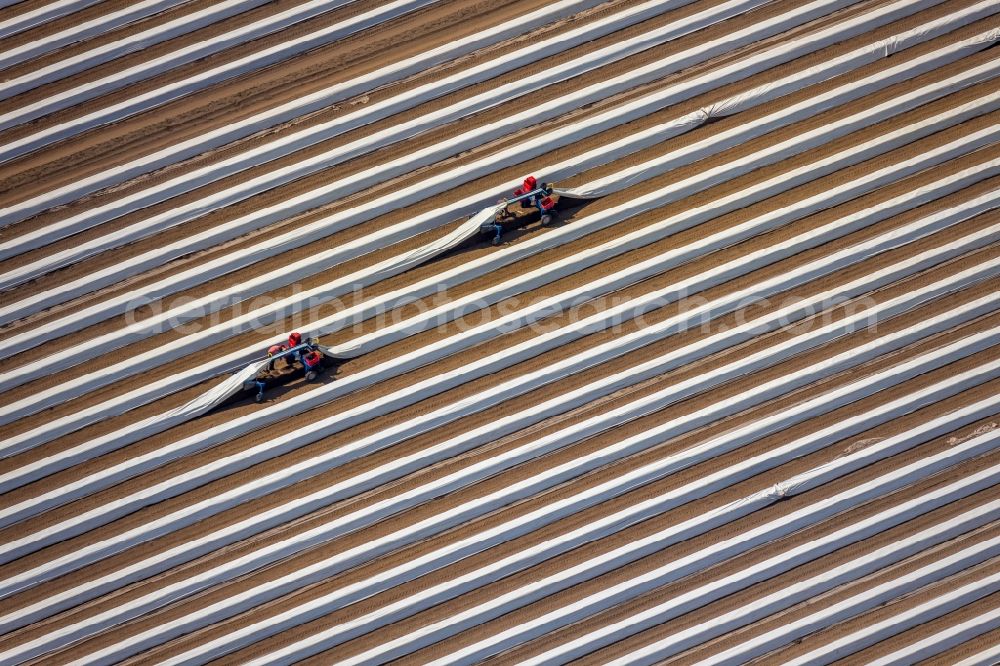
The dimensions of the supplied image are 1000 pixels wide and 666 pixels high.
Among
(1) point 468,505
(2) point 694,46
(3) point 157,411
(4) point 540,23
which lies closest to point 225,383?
(3) point 157,411

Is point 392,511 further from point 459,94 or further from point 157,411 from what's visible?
point 459,94

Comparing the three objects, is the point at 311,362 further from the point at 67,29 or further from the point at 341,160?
the point at 67,29

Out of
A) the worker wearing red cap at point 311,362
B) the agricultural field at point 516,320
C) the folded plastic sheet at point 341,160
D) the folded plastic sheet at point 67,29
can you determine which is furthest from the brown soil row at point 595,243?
the folded plastic sheet at point 67,29

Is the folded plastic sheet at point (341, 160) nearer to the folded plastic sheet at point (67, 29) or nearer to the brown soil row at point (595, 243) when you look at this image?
the brown soil row at point (595, 243)

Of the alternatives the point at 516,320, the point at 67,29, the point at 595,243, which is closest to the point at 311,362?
the point at 516,320

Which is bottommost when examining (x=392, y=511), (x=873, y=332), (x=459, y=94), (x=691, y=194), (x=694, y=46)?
(x=873, y=332)

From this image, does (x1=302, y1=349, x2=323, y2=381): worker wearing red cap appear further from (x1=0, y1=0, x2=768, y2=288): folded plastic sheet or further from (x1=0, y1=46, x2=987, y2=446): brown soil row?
(x1=0, y1=0, x2=768, y2=288): folded plastic sheet
